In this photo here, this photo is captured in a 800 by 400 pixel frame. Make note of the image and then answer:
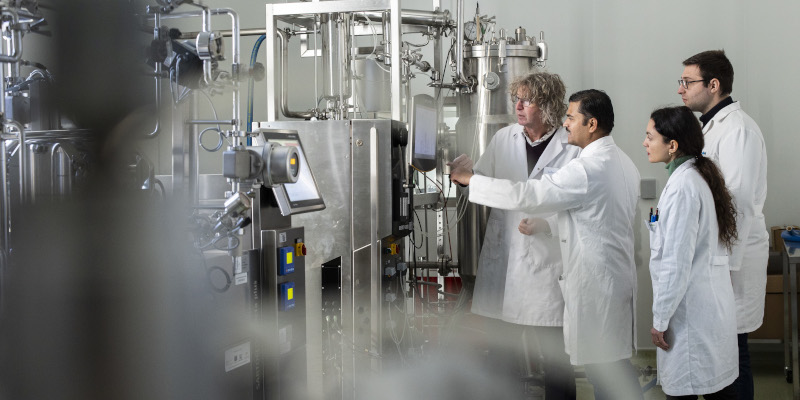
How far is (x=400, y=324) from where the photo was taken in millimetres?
2670

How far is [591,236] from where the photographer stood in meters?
2.25

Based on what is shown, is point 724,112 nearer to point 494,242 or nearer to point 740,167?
point 740,167

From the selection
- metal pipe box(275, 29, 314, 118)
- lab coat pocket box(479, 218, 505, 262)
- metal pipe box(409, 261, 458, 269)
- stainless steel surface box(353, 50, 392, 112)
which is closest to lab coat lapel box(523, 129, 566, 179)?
lab coat pocket box(479, 218, 505, 262)

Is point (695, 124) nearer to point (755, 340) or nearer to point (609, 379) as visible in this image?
point (609, 379)

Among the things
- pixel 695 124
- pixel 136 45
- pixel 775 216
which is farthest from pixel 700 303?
pixel 775 216

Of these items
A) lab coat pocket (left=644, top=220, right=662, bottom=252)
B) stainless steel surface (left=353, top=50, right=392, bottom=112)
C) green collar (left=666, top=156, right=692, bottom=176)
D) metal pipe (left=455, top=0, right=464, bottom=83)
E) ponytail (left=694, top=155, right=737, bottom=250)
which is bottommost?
lab coat pocket (left=644, top=220, right=662, bottom=252)

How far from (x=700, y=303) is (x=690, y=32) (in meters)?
2.62

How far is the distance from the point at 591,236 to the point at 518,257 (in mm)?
433

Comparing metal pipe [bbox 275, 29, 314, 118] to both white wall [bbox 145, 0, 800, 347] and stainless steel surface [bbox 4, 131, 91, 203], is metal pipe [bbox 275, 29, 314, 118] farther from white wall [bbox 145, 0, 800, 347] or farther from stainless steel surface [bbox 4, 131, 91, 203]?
stainless steel surface [bbox 4, 131, 91, 203]

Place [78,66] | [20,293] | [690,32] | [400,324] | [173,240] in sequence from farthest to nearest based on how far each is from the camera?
[690,32]
[400,324]
[173,240]
[20,293]
[78,66]

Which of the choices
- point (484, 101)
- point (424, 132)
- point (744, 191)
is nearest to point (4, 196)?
point (424, 132)

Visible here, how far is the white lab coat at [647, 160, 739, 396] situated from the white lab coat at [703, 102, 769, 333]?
0.60 metres

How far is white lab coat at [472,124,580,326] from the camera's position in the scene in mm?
2574

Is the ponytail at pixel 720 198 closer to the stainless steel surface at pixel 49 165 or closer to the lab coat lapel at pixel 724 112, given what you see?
the lab coat lapel at pixel 724 112
